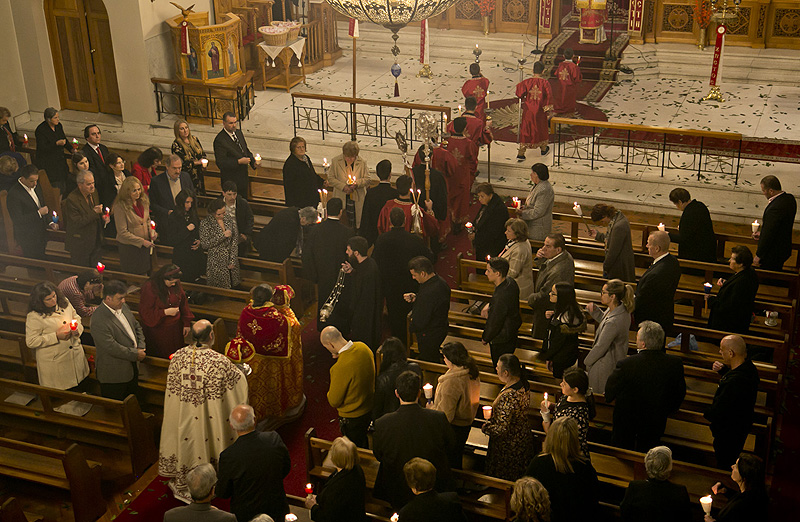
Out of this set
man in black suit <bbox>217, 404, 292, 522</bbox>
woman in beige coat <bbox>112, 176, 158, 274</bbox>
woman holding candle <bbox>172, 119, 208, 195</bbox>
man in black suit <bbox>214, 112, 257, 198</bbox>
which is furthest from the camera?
man in black suit <bbox>214, 112, 257, 198</bbox>

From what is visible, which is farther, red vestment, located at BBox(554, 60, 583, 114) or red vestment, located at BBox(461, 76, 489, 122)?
red vestment, located at BBox(554, 60, 583, 114)

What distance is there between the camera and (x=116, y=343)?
7.81m

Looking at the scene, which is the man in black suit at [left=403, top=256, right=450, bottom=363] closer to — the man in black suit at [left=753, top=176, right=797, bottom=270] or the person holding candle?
the person holding candle

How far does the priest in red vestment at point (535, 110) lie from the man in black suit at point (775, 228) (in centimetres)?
505

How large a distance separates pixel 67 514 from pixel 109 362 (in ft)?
4.34

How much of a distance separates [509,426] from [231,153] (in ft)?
→ 21.5

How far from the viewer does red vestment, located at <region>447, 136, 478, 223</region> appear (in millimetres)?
12016

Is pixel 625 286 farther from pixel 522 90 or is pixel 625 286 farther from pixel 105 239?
pixel 522 90

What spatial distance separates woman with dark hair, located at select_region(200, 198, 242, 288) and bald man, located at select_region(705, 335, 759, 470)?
517 cm

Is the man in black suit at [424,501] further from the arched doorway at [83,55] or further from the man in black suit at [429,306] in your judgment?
the arched doorway at [83,55]

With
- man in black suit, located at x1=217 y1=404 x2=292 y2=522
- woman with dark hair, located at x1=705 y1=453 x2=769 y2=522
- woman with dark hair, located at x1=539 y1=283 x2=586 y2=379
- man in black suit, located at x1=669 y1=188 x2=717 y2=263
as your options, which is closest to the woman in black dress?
man in black suit, located at x1=217 y1=404 x2=292 y2=522

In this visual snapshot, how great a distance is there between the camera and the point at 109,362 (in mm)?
7953

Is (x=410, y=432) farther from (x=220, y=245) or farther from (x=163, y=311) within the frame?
(x=220, y=245)

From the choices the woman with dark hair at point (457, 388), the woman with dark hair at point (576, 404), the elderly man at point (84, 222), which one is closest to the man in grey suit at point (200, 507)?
the woman with dark hair at point (457, 388)
